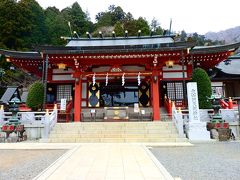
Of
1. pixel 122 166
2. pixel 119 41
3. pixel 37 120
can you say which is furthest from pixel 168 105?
pixel 122 166

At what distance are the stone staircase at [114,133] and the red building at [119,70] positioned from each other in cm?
218

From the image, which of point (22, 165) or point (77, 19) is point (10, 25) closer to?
point (77, 19)

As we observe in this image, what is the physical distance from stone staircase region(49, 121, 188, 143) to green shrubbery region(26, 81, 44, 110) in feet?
8.97

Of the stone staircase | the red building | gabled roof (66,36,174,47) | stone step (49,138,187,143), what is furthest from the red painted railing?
gabled roof (66,36,174,47)

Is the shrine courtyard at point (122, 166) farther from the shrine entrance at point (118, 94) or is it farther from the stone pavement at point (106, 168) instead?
the shrine entrance at point (118, 94)

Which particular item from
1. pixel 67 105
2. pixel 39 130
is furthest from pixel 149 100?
pixel 39 130

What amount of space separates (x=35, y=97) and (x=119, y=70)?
5.94 metres

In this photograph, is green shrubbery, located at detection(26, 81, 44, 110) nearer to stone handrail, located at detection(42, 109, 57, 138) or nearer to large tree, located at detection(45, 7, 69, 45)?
stone handrail, located at detection(42, 109, 57, 138)

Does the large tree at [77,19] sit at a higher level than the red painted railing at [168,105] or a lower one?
higher

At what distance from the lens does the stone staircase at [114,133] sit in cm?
1187

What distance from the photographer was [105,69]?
1769 centimetres

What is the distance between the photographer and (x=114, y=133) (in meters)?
12.6

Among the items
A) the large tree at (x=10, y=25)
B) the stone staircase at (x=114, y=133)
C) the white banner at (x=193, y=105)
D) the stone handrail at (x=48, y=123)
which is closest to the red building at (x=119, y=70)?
the white banner at (x=193, y=105)

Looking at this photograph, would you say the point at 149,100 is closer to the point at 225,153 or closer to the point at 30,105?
the point at 30,105
